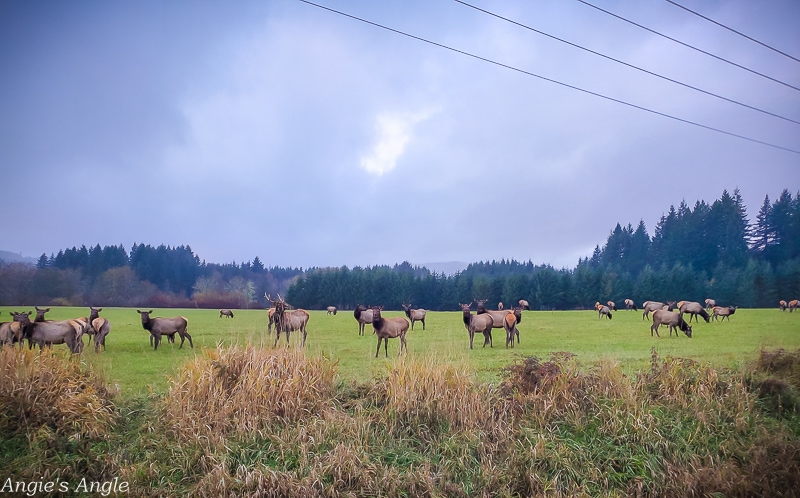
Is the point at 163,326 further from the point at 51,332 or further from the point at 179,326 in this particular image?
the point at 51,332

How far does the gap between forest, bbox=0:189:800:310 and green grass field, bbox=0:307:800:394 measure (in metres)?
1.61

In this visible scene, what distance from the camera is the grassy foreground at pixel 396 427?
285 inches

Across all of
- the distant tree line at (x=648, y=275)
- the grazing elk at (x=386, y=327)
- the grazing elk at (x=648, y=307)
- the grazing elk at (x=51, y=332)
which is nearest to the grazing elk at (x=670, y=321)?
the distant tree line at (x=648, y=275)

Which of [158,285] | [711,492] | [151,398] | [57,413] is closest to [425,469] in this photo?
[711,492]

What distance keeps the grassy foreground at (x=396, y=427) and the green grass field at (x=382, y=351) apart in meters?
0.38

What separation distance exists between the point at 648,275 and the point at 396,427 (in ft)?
181

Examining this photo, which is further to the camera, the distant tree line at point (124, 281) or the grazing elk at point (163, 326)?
the grazing elk at point (163, 326)

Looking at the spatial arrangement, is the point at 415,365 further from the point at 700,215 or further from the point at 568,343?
the point at 700,215

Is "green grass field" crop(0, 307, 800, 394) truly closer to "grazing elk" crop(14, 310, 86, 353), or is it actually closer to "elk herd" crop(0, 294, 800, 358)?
"elk herd" crop(0, 294, 800, 358)

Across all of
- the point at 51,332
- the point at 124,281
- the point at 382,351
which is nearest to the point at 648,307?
the point at 382,351

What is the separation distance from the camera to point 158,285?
20.6 meters

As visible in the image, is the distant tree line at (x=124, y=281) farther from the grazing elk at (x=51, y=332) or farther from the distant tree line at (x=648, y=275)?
the distant tree line at (x=648, y=275)

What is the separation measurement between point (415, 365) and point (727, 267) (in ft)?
157

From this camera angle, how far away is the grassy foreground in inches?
285
